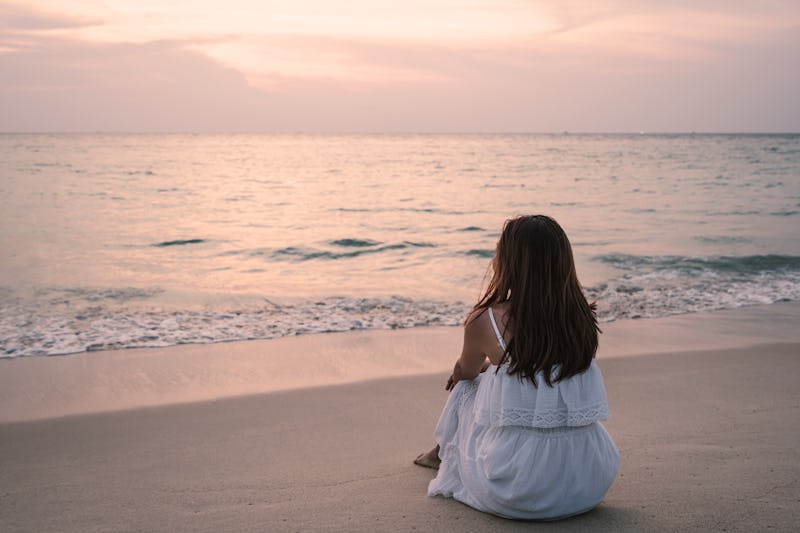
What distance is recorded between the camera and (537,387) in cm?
294

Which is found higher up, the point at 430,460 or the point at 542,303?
the point at 542,303

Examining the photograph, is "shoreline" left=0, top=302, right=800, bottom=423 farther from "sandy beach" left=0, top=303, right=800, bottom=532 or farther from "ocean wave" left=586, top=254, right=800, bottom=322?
"ocean wave" left=586, top=254, right=800, bottom=322

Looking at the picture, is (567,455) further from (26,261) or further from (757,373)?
(26,261)

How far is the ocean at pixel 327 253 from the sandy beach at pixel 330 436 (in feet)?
4.36

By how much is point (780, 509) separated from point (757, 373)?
3035mm

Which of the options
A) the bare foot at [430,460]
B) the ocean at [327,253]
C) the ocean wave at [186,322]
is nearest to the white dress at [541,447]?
the bare foot at [430,460]

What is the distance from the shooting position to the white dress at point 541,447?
2.93m

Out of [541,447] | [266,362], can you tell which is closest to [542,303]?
[541,447]

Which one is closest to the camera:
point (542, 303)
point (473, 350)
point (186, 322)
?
point (542, 303)

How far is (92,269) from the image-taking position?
39.8ft

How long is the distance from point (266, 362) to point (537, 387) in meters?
3.99

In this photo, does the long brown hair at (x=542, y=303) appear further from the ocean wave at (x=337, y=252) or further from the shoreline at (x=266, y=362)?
the ocean wave at (x=337, y=252)

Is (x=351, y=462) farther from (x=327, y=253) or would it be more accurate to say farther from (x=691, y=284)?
(x=327, y=253)

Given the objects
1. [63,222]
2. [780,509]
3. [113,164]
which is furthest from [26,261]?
[113,164]
